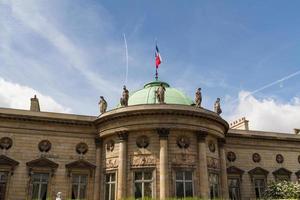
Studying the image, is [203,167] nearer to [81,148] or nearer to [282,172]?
[81,148]

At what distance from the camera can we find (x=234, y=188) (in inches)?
1439

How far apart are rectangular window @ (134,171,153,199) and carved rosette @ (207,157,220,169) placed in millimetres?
5527

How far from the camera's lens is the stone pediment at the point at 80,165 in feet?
104

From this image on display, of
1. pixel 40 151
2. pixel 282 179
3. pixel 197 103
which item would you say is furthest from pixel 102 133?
pixel 282 179

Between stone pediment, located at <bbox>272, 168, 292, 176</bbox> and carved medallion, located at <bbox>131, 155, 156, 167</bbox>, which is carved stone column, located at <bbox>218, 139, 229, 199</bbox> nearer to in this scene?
carved medallion, located at <bbox>131, 155, 156, 167</bbox>

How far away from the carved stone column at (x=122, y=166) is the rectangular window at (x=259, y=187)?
53.6 feet

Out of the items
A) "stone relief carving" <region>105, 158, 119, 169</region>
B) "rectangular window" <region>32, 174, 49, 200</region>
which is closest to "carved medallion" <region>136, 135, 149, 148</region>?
"stone relief carving" <region>105, 158, 119, 169</region>

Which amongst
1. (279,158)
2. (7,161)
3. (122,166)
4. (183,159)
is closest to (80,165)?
(122,166)

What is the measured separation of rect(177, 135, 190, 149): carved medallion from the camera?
30.0 metres

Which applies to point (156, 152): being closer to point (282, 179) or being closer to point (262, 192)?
point (262, 192)

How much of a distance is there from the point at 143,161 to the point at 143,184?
1910mm

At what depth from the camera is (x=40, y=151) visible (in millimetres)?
31562

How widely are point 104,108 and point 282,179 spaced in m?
21.9

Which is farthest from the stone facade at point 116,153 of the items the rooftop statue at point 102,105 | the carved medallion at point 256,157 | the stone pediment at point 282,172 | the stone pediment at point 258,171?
the stone pediment at point 282,172
